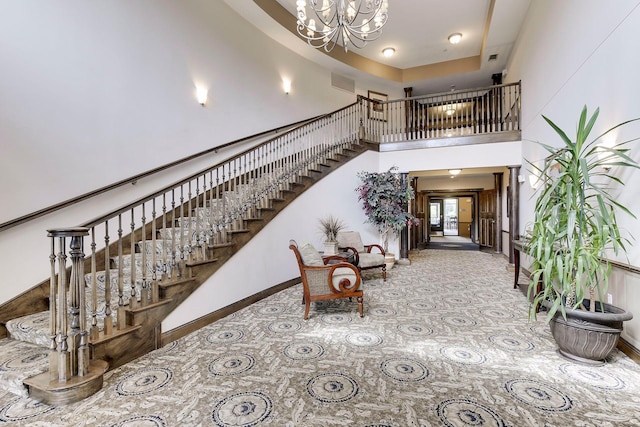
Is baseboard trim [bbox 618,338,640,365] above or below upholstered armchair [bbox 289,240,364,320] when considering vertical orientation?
below

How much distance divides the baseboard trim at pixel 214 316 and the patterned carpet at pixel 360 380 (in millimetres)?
80

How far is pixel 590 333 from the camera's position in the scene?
237 cm

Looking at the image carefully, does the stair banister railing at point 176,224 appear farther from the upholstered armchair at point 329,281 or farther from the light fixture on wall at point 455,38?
the light fixture on wall at point 455,38

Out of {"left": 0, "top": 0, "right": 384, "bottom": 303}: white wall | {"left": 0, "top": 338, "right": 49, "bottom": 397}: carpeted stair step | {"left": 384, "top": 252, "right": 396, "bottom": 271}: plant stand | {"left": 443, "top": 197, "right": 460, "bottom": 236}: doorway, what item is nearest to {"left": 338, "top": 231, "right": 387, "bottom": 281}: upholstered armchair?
{"left": 384, "top": 252, "right": 396, "bottom": 271}: plant stand

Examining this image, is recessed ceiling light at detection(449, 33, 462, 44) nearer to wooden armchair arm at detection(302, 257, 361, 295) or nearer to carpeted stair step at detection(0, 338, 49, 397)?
wooden armchair arm at detection(302, 257, 361, 295)

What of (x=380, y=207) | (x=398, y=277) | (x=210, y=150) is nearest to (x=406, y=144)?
(x=380, y=207)

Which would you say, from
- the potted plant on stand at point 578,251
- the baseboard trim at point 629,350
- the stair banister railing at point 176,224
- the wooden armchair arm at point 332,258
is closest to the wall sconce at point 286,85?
the stair banister railing at point 176,224

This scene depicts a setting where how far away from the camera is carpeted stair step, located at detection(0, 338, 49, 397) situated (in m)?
2.10

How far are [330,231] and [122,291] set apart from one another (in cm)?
367

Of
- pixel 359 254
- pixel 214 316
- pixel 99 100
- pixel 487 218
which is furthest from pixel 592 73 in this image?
pixel 487 218

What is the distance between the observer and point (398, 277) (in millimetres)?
5793

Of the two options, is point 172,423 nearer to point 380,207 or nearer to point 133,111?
point 133,111

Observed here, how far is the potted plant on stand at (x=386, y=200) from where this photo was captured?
647 cm

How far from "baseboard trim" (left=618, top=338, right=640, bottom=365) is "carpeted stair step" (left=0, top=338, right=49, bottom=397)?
4613mm
